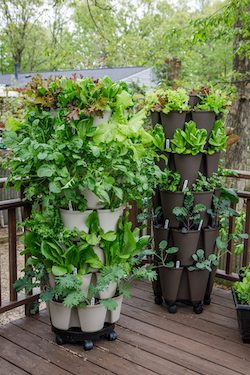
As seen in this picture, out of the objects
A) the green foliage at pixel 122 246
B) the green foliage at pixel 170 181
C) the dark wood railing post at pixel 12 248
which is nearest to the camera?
the green foliage at pixel 122 246

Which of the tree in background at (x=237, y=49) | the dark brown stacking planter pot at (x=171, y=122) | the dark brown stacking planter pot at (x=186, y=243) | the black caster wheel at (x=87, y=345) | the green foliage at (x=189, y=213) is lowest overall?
the black caster wheel at (x=87, y=345)

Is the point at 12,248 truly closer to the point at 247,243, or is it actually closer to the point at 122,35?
the point at 247,243

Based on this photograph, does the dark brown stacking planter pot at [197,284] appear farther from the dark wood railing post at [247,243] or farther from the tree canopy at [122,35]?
the tree canopy at [122,35]

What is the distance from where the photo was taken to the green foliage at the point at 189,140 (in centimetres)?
260

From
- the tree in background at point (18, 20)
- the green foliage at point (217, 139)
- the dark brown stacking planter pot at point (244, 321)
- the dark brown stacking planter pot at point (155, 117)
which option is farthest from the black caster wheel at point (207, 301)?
the tree in background at point (18, 20)

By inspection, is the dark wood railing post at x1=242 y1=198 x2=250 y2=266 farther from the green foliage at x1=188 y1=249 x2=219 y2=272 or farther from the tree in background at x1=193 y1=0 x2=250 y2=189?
the tree in background at x1=193 y1=0 x2=250 y2=189

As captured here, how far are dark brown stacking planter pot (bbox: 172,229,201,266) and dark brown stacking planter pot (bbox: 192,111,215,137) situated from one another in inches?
27.1

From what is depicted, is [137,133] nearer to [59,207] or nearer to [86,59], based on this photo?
[59,207]

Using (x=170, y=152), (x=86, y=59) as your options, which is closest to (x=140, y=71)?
(x=86, y=59)

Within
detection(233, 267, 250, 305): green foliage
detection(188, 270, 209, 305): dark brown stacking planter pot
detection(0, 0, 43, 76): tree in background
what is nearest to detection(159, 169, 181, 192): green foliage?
detection(188, 270, 209, 305): dark brown stacking planter pot

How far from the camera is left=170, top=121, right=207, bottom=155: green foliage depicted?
2604 mm

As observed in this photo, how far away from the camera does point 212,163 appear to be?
2754 mm

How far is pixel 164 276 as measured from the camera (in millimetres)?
2824

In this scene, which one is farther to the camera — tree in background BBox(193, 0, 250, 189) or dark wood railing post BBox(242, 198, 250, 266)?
tree in background BBox(193, 0, 250, 189)
